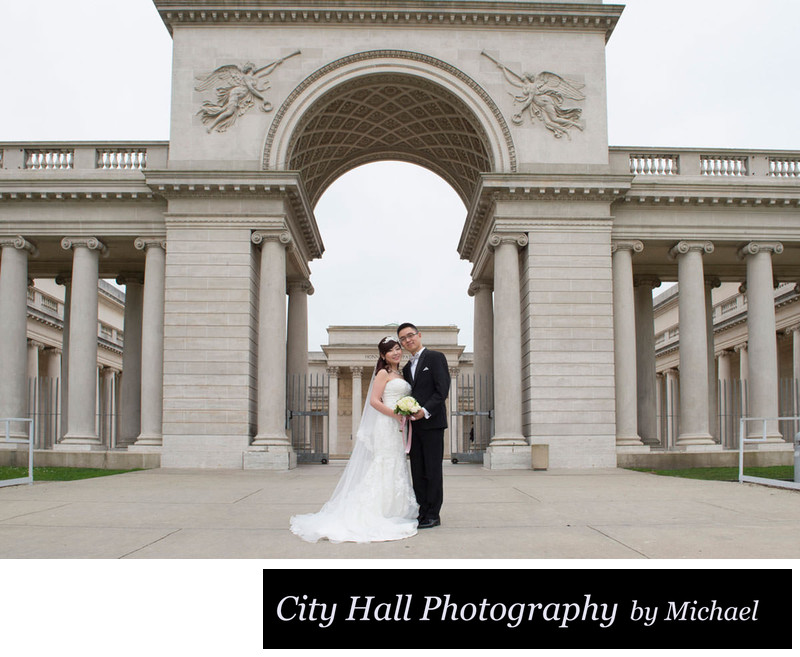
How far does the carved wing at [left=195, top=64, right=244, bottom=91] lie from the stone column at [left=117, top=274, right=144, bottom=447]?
1075 centimetres

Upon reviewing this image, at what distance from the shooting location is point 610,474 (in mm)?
24438

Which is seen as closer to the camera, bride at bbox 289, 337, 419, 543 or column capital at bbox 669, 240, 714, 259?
bride at bbox 289, 337, 419, 543

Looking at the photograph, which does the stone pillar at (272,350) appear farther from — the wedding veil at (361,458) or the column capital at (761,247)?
the column capital at (761,247)

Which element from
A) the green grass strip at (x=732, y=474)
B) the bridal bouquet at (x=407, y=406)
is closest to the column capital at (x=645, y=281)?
the green grass strip at (x=732, y=474)

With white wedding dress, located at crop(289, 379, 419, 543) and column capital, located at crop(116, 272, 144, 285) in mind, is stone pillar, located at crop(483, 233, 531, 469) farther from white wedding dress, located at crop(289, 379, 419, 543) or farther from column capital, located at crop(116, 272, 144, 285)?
column capital, located at crop(116, 272, 144, 285)

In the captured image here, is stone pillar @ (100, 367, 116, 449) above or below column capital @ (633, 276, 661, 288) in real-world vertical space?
below

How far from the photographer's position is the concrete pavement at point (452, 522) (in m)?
8.98

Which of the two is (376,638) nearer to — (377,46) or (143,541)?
(143,541)

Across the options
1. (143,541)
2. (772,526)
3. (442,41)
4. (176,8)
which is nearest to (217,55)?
(176,8)

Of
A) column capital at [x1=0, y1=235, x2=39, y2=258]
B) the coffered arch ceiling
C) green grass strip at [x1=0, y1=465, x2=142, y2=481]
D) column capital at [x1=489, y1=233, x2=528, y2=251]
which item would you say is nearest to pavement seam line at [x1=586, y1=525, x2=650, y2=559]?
green grass strip at [x1=0, y1=465, x2=142, y2=481]

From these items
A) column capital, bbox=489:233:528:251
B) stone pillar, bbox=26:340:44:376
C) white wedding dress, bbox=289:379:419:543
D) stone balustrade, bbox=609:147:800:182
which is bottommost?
white wedding dress, bbox=289:379:419:543

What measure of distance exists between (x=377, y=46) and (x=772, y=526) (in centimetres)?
2419

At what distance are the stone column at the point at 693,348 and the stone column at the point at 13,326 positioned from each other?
25353mm

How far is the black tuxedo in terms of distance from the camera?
11047 millimetres
